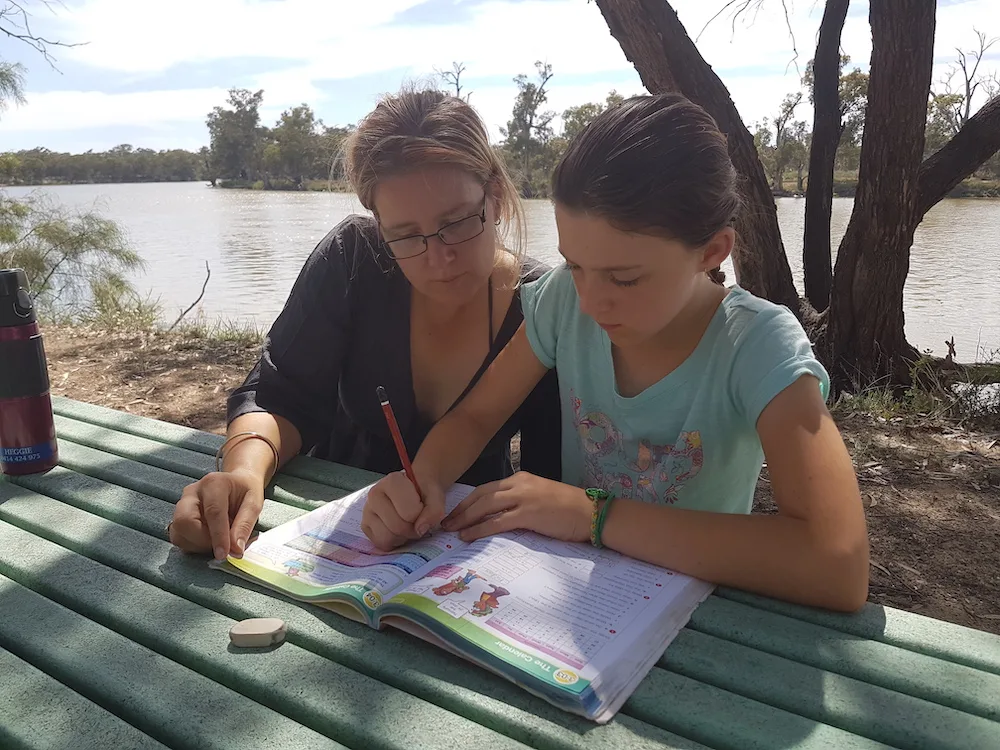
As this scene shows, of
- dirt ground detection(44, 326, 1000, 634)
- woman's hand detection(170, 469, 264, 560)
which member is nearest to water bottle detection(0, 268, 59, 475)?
woman's hand detection(170, 469, 264, 560)

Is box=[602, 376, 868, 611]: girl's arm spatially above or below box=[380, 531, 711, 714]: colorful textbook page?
above

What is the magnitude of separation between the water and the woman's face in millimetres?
440

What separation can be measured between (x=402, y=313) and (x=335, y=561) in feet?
2.41

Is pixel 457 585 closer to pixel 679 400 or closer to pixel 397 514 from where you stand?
pixel 397 514

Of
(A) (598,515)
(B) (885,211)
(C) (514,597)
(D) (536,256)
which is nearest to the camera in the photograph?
(C) (514,597)

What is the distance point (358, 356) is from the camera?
178 centimetres

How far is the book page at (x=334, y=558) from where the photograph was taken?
103 centimetres

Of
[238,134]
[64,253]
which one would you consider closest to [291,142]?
[238,134]

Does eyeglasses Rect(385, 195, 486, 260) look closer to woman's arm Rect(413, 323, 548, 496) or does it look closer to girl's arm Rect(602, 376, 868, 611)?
woman's arm Rect(413, 323, 548, 496)

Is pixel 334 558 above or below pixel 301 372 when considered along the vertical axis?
below

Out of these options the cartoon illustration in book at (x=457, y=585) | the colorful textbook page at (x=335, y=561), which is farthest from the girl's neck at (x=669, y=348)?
the cartoon illustration in book at (x=457, y=585)

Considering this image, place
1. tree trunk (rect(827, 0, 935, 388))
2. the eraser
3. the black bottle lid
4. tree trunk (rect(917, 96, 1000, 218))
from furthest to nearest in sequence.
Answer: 1. tree trunk (rect(917, 96, 1000, 218))
2. tree trunk (rect(827, 0, 935, 388))
3. the black bottle lid
4. the eraser

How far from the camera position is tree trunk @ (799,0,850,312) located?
3.96m

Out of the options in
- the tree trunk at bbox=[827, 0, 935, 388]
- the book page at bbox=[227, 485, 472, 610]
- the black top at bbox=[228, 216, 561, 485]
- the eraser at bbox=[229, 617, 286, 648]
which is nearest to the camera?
the eraser at bbox=[229, 617, 286, 648]
